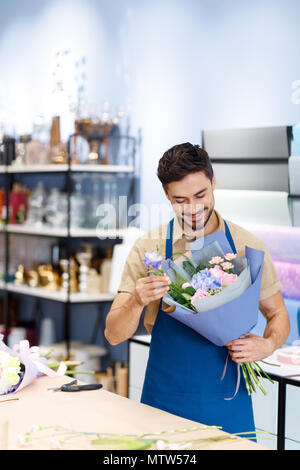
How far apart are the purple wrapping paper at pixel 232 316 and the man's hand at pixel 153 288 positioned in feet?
0.22

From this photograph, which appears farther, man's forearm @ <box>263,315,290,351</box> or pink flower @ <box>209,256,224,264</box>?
man's forearm @ <box>263,315,290,351</box>

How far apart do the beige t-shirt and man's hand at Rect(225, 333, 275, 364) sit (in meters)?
0.19

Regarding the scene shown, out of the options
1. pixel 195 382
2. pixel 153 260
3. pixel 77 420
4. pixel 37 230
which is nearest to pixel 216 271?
pixel 153 260

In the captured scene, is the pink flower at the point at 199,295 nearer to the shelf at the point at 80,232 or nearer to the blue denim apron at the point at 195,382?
the blue denim apron at the point at 195,382

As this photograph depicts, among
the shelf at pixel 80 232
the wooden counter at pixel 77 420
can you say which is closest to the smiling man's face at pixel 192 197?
the wooden counter at pixel 77 420

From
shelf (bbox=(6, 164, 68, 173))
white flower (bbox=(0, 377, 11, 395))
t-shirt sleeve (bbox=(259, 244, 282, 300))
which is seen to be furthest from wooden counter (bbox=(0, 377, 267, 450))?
shelf (bbox=(6, 164, 68, 173))

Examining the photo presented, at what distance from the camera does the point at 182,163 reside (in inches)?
79.4

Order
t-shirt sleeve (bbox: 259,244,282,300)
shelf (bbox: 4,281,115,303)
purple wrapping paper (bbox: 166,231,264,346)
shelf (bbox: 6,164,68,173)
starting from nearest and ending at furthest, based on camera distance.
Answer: purple wrapping paper (bbox: 166,231,264,346) < t-shirt sleeve (bbox: 259,244,282,300) < shelf (bbox: 4,281,115,303) < shelf (bbox: 6,164,68,173)

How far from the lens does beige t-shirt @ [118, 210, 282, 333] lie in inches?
83.7

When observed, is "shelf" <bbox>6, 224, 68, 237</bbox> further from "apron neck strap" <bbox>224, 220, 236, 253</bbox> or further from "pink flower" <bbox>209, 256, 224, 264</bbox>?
"pink flower" <bbox>209, 256, 224, 264</bbox>

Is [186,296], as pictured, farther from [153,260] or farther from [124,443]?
[124,443]

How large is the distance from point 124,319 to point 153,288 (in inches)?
7.6
